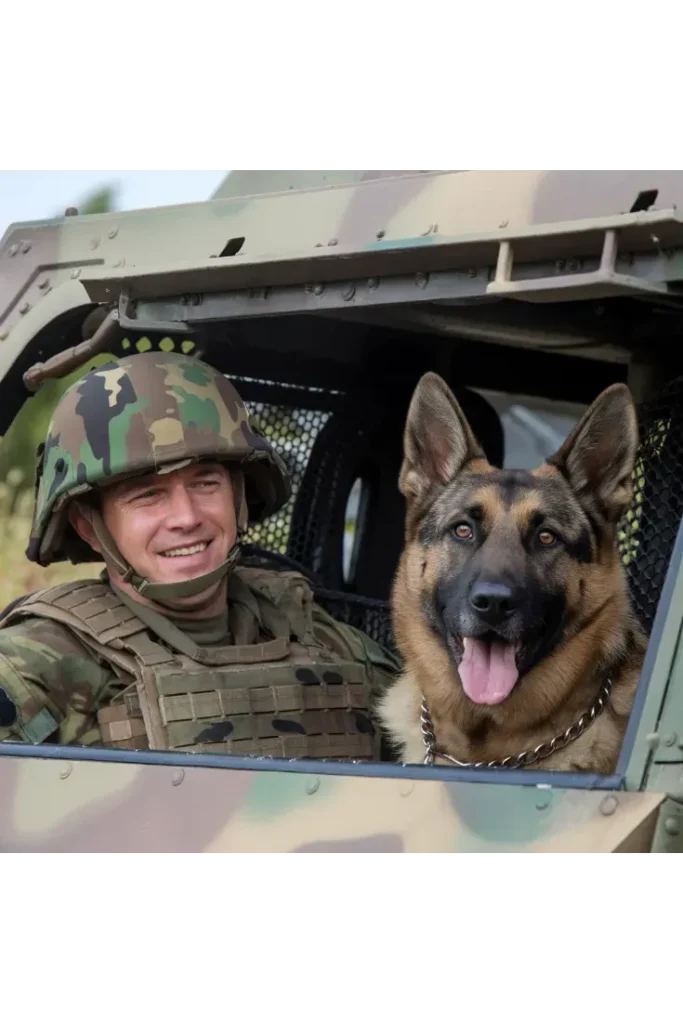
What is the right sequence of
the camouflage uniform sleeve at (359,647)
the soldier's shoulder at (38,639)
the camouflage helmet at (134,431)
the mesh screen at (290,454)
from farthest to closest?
the mesh screen at (290,454) < the camouflage uniform sleeve at (359,647) < the camouflage helmet at (134,431) < the soldier's shoulder at (38,639)

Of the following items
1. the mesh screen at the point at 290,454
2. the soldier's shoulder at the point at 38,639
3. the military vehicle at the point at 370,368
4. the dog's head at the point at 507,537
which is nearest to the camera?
the military vehicle at the point at 370,368

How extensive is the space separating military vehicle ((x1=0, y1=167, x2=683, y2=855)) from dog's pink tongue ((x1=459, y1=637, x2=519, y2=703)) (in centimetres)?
41

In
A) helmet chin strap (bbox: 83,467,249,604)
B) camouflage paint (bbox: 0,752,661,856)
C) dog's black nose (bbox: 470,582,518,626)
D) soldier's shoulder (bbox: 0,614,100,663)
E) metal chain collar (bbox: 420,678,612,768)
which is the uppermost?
helmet chin strap (bbox: 83,467,249,604)

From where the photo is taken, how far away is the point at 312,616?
4426 mm

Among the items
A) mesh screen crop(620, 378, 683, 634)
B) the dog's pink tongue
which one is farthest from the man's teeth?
mesh screen crop(620, 378, 683, 634)

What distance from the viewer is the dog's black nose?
3.35 metres

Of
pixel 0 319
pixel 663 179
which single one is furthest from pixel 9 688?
pixel 663 179

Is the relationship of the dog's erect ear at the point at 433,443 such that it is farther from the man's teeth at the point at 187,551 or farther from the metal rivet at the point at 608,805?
the metal rivet at the point at 608,805

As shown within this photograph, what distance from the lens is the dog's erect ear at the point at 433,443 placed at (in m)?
3.77

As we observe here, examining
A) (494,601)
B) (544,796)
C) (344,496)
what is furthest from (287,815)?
(344,496)

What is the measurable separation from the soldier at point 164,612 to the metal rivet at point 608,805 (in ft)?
4.69

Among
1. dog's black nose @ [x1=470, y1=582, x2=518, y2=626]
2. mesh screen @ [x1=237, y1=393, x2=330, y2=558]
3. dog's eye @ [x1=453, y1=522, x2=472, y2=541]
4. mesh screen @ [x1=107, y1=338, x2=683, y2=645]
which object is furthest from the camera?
mesh screen @ [x1=237, y1=393, x2=330, y2=558]

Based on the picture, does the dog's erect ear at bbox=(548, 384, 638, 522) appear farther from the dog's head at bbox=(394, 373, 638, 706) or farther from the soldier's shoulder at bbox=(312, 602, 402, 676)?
the soldier's shoulder at bbox=(312, 602, 402, 676)

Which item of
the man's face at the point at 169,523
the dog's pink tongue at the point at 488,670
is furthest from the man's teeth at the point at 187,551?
the dog's pink tongue at the point at 488,670
